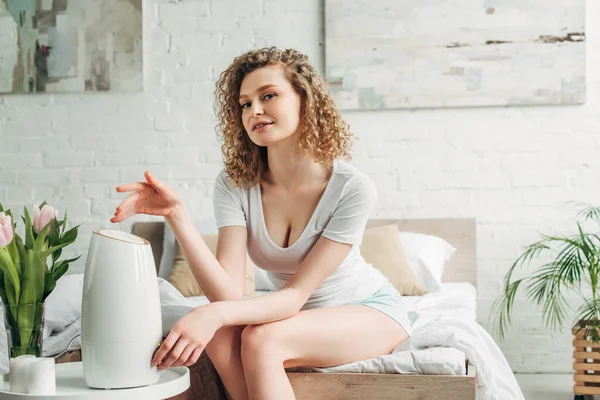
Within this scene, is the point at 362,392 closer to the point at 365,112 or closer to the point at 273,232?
the point at 273,232

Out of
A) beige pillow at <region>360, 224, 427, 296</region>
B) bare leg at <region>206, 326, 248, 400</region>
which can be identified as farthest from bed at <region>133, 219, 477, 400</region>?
beige pillow at <region>360, 224, 427, 296</region>

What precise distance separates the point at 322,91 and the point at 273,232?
1.36 ft

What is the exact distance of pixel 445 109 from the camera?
12.3 ft

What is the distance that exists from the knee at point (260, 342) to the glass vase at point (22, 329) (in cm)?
44

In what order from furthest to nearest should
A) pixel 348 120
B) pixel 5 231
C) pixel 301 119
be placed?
pixel 348 120 < pixel 301 119 < pixel 5 231

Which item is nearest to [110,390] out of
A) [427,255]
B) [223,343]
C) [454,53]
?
[223,343]

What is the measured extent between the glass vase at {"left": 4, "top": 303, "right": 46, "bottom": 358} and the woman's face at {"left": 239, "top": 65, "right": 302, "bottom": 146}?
0.74 metres

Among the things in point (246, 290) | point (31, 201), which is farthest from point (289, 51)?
point (31, 201)

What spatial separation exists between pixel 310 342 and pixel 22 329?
0.63 metres

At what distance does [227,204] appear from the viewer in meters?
2.08

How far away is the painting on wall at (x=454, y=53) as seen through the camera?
12.0 ft

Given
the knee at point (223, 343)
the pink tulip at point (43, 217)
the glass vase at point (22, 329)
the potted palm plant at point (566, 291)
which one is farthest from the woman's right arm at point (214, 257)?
the potted palm plant at point (566, 291)

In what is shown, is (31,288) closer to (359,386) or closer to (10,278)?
(10,278)

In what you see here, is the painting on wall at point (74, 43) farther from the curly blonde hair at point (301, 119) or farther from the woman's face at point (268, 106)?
the woman's face at point (268, 106)
